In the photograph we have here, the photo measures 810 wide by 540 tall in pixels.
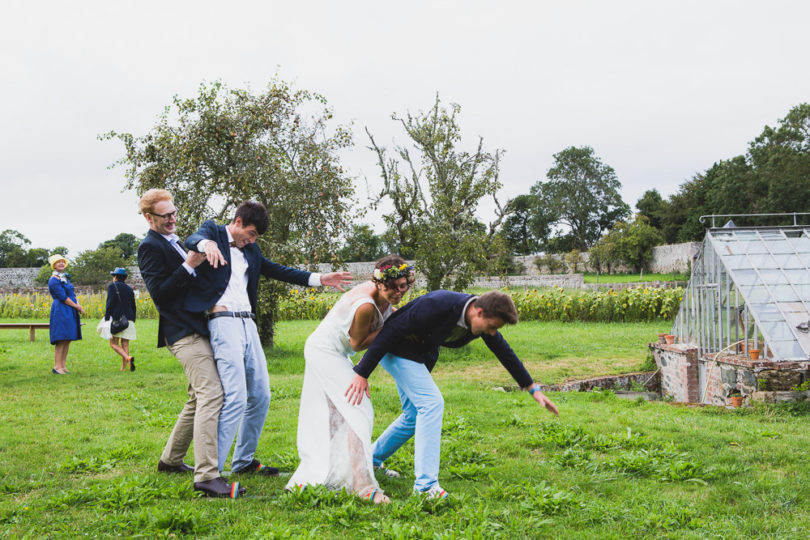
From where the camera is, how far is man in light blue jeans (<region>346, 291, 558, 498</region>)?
382 cm

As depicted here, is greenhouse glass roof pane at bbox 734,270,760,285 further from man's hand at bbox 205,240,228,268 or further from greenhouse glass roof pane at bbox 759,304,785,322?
man's hand at bbox 205,240,228,268

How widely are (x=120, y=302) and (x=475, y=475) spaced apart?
321 inches

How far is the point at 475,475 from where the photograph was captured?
180 inches

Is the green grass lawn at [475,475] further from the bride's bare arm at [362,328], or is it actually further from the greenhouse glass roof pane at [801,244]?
the greenhouse glass roof pane at [801,244]

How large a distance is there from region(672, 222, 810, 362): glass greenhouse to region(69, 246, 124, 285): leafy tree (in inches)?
1388

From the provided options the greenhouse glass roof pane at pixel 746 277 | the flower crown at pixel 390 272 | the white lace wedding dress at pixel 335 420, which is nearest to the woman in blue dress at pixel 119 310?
the white lace wedding dress at pixel 335 420

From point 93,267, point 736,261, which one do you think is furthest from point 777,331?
point 93,267

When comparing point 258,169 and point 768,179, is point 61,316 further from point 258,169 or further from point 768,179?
point 768,179

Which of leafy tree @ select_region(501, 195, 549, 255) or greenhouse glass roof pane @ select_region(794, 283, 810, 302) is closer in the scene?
greenhouse glass roof pane @ select_region(794, 283, 810, 302)

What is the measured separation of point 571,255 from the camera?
4906 centimetres

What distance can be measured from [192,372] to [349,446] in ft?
3.76

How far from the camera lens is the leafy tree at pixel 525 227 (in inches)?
2953

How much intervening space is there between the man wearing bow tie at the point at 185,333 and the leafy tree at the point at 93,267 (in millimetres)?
36854

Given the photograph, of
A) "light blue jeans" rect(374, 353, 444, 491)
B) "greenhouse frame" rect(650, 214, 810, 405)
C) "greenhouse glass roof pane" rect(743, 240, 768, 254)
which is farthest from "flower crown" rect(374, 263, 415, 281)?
"greenhouse glass roof pane" rect(743, 240, 768, 254)
